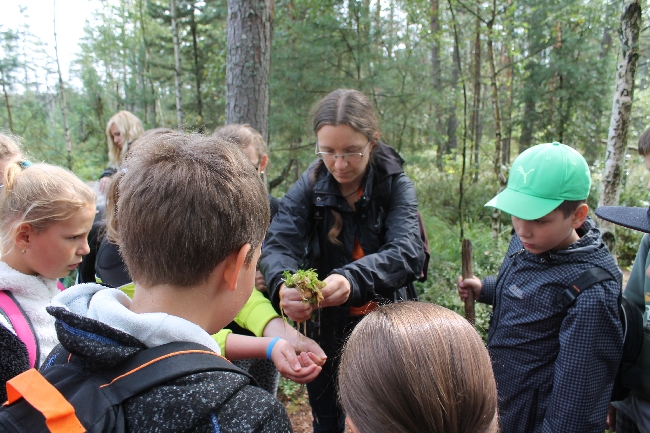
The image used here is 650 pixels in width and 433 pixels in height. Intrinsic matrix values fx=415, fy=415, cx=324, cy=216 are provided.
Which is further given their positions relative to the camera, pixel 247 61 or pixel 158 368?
pixel 247 61

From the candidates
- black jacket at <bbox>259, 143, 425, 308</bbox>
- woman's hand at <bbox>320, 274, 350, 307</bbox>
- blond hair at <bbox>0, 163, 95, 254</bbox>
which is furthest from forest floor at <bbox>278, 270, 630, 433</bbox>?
blond hair at <bbox>0, 163, 95, 254</bbox>

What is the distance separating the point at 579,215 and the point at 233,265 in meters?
1.87

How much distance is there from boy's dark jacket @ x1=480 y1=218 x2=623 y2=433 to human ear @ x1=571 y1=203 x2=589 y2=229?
0.09 m

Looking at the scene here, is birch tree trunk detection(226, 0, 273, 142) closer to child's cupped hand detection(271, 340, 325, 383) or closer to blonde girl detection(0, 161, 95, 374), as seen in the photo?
blonde girl detection(0, 161, 95, 374)

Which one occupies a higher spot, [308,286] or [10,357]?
[308,286]

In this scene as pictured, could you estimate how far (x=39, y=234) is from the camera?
88.3 inches

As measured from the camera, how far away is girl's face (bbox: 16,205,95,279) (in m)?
2.19

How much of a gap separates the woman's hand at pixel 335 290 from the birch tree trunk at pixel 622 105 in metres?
3.94

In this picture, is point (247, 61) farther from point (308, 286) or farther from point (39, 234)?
point (308, 286)

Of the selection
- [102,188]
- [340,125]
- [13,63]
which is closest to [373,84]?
[102,188]

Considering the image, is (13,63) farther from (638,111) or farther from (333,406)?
(638,111)

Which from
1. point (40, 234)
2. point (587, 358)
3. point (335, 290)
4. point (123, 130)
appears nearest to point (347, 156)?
point (335, 290)

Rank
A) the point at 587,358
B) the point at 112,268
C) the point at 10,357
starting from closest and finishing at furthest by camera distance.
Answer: the point at 10,357 → the point at 587,358 → the point at 112,268

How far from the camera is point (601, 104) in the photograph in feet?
36.1
